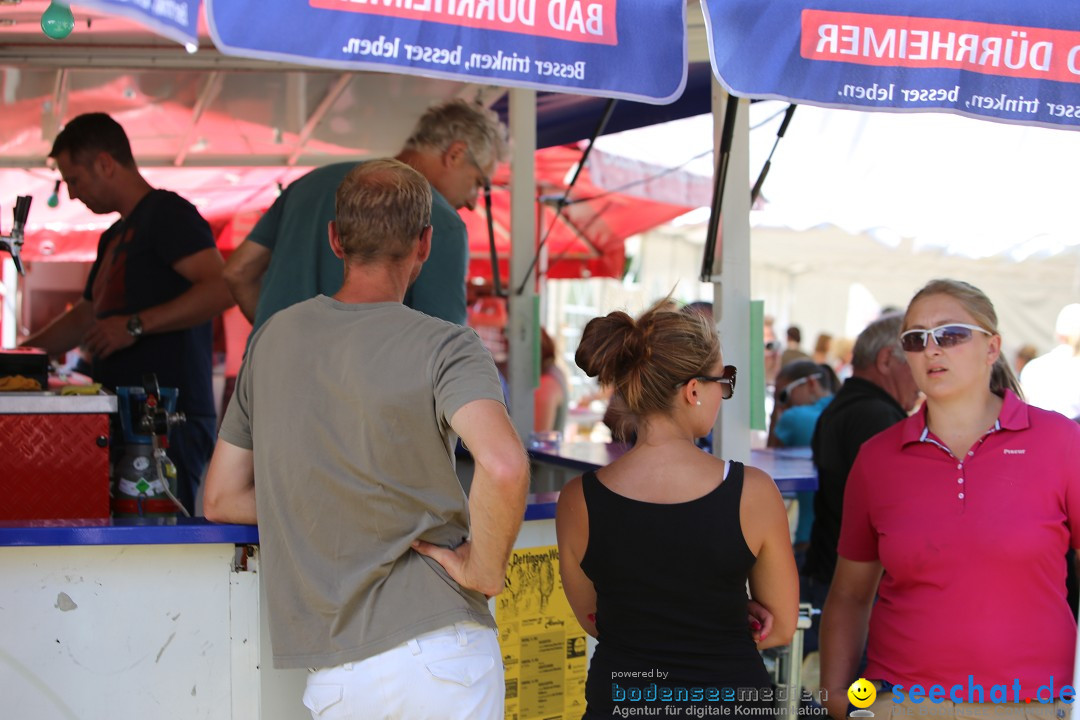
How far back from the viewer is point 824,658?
9.51 feet

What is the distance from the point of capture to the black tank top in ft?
7.27

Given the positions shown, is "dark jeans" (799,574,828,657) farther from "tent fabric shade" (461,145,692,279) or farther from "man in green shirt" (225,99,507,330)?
"tent fabric shade" (461,145,692,279)

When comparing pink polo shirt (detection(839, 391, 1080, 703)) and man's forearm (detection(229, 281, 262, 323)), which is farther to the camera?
man's forearm (detection(229, 281, 262, 323))

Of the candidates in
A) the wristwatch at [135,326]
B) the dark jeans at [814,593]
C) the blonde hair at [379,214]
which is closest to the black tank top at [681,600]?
the blonde hair at [379,214]

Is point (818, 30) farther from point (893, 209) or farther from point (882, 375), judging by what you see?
point (893, 209)

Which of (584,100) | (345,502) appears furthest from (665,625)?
(584,100)

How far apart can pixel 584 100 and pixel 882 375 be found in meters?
2.33

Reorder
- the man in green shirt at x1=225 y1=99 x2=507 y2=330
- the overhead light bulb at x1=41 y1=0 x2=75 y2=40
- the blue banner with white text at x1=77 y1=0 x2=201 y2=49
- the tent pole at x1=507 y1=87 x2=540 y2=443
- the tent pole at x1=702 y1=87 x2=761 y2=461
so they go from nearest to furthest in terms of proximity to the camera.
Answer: the blue banner with white text at x1=77 y1=0 x2=201 y2=49, the overhead light bulb at x1=41 y1=0 x2=75 y2=40, the man in green shirt at x1=225 y1=99 x2=507 y2=330, the tent pole at x1=702 y1=87 x2=761 y2=461, the tent pole at x1=507 y1=87 x2=540 y2=443

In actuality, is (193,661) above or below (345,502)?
below

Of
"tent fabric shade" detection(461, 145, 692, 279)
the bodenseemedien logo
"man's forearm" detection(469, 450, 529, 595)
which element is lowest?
the bodenseemedien logo

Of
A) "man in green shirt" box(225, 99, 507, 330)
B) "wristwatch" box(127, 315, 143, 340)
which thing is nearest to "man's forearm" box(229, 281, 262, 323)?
"man in green shirt" box(225, 99, 507, 330)

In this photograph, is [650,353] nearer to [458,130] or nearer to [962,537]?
[962,537]

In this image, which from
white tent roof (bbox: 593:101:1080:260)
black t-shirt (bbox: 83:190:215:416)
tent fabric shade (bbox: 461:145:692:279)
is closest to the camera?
black t-shirt (bbox: 83:190:215:416)

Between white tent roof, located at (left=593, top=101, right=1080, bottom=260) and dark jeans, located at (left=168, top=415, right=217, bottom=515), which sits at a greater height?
white tent roof, located at (left=593, top=101, right=1080, bottom=260)
